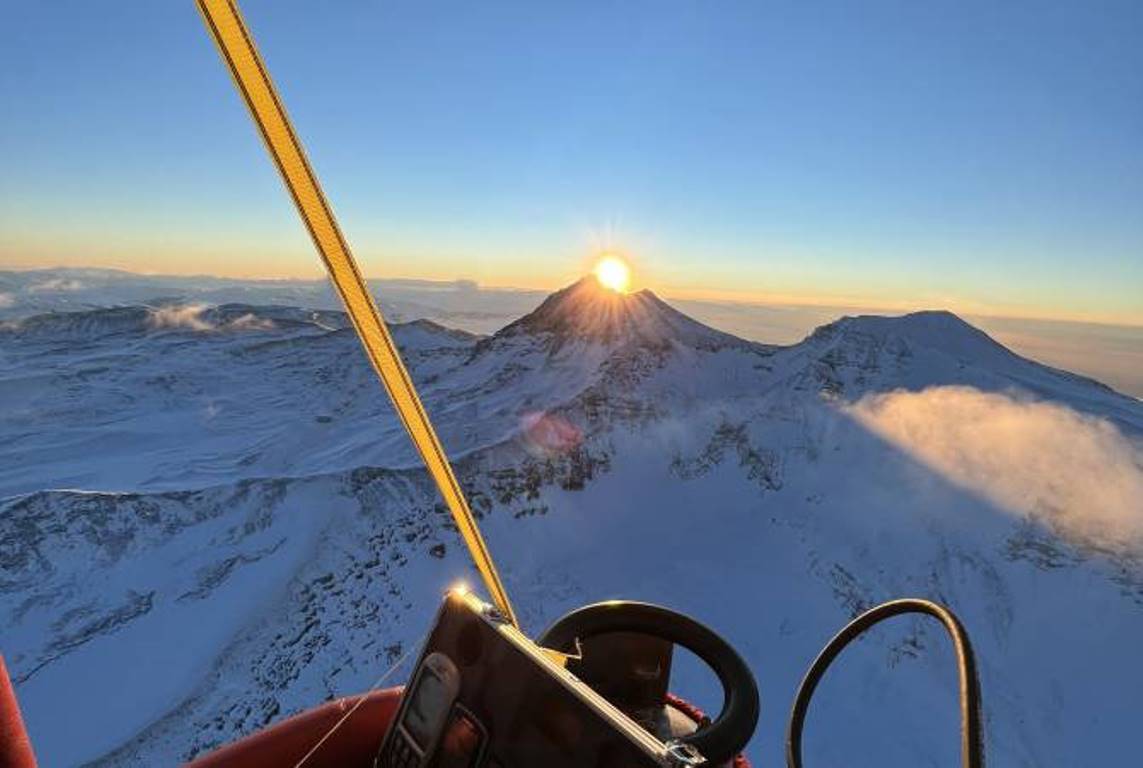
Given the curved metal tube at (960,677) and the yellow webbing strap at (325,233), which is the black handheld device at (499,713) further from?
the curved metal tube at (960,677)

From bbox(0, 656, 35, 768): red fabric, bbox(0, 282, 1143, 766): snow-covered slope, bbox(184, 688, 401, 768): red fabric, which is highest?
bbox(0, 656, 35, 768): red fabric

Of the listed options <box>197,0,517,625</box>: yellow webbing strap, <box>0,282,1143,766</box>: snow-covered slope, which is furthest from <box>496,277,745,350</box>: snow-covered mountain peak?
<box>197,0,517,625</box>: yellow webbing strap

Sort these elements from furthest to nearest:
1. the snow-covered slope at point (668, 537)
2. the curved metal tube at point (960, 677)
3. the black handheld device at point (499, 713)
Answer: the snow-covered slope at point (668, 537) → the curved metal tube at point (960, 677) → the black handheld device at point (499, 713)

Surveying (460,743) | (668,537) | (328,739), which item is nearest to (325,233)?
(460,743)

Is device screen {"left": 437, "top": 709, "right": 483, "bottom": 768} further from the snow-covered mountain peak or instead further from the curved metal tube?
the snow-covered mountain peak

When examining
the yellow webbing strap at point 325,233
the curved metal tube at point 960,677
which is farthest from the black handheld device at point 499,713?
the curved metal tube at point 960,677

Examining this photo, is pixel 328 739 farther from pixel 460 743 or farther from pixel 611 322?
pixel 611 322
